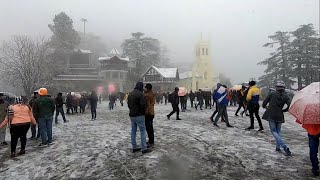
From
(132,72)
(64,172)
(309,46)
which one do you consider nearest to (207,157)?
(64,172)

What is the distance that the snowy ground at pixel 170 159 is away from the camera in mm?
7250

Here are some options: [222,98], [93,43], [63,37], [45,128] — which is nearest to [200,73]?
[63,37]

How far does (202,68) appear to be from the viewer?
9638 cm

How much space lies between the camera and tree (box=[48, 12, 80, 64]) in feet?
235

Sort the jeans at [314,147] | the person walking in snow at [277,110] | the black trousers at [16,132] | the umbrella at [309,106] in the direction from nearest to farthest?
1. the umbrella at [309,106]
2. the jeans at [314,147]
3. the person walking in snow at [277,110]
4. the black trousers at [16,132]

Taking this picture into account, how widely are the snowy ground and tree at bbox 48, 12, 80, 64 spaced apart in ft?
206

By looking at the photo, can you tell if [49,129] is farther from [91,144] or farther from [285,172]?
[285,172]

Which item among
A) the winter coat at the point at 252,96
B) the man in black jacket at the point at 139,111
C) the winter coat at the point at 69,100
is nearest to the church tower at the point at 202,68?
the winter coat at the point at 69,100

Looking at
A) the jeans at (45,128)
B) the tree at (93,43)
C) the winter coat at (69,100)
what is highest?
the tree at (93,43)

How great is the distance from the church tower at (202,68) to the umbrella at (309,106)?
8171 cm

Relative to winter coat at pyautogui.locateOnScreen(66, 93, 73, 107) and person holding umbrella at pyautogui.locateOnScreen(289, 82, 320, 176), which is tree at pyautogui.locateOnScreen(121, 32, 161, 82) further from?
person holding umbrella at pyautogui.locateOnScreen(289, 82, 320, 176)

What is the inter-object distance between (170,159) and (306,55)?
1810 inches

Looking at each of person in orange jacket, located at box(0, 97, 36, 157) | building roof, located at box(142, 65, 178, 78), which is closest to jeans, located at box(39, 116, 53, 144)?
person in orange jacket, located at box(0, 97, 36, 157)

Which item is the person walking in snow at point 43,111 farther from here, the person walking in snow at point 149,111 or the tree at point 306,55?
the tree at point 306,55
